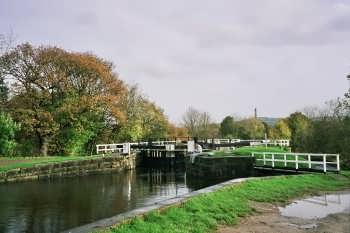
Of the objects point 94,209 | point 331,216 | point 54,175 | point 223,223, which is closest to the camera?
point 223,223

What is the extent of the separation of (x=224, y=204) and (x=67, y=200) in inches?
334

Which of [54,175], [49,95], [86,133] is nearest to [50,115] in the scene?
[49,95]

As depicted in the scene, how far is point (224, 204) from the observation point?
11.2m

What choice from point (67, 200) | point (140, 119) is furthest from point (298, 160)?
point (140, 119)

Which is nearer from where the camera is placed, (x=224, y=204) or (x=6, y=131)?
(x=224, y=204)

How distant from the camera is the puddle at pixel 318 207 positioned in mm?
10619

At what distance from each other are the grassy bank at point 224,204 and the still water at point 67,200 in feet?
12.5

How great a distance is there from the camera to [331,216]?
10234 mm

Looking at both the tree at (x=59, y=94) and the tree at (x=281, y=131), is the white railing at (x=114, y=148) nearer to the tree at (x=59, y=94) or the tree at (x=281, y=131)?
the tree at (x=59, y=94)

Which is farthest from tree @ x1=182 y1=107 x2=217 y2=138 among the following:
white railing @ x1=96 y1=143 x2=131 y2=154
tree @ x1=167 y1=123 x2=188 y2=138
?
white railing @ x1=96 y1=143 x2=131 y2=154

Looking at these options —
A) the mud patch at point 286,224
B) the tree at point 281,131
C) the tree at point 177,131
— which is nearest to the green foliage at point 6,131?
the mud patch at point 286,224

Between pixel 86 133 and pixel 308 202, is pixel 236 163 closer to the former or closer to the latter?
pixel 308 202

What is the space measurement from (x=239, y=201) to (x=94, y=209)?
18.8ft

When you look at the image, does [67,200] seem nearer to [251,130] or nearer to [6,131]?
[6,131]
